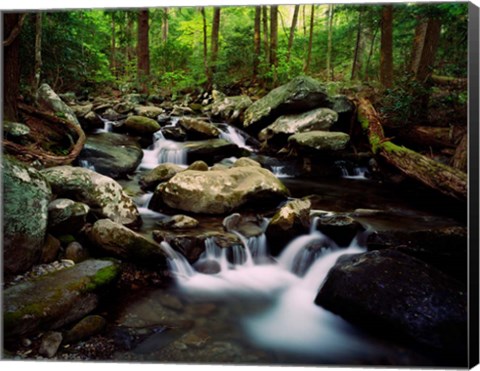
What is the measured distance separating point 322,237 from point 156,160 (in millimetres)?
2683

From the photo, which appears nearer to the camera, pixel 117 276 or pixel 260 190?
pixel 117 276

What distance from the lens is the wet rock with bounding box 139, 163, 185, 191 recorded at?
4.36 m

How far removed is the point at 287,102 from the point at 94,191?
7.76 feet

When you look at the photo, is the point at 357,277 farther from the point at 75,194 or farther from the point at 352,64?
the point at 75,194

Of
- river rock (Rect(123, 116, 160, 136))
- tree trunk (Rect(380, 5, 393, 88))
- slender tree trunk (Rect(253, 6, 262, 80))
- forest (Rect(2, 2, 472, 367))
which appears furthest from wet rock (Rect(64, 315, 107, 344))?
river rock (Rect(123, 116, 160, 136))

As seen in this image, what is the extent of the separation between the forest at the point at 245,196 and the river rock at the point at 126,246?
0.05 feet

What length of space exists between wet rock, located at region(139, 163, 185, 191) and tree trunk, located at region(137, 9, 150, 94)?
92 cm

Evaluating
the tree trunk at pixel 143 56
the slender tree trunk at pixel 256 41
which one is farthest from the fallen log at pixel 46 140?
the slender tree trunk at pixel 256 41

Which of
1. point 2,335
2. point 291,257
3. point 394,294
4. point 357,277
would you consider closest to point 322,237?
point 291,257

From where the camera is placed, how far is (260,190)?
3.98 metres

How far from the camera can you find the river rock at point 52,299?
7.22 ft

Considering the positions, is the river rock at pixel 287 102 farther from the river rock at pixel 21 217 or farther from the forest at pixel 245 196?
the river rock at pixel 21 217

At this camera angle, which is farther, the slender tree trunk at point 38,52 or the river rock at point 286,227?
the river rock at point 286,227

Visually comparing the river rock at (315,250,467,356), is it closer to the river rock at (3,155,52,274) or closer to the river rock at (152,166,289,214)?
the river rock at (152,166,289,214)
